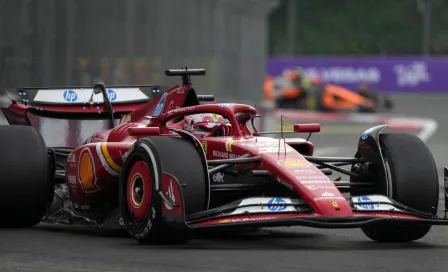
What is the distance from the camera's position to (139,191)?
9453mm

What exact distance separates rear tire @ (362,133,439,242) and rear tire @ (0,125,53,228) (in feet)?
8.84

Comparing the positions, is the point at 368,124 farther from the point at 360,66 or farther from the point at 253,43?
the point at 360,66

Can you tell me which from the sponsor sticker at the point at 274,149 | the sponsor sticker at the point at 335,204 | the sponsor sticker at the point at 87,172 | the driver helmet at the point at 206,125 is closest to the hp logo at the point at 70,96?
the sponsor sticker at the point at 87,172

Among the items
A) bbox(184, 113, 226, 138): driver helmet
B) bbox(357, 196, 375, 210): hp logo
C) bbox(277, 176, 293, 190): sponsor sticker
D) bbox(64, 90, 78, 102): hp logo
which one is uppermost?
bbox(64, 90, 78, 102): hp logo

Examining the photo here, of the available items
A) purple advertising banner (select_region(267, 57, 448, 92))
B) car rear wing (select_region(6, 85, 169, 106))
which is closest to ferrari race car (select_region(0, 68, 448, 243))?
car rear wing (select_region(6, 85, 169, 106))

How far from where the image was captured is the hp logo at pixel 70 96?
42.2 feet

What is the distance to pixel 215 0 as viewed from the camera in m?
29.0

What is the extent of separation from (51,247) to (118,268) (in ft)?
4.62

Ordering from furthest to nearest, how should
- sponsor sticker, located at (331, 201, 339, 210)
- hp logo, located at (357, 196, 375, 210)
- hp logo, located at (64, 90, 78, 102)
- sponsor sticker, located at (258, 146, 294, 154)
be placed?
hp logo, located at (64, 90, 78, 102), sponsor sticker, located at (258, 146, 294, 154), hp logo, located at (357, 196, 375, 210), sponsor sticker, located at (331, 201, 339, 210)

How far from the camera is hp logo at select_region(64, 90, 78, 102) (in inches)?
507

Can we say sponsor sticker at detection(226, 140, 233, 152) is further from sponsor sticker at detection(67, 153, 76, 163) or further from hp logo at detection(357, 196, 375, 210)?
sponsor sticker at detection(67, 153, 76, 163)

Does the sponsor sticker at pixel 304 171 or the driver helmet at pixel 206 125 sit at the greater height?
the driver helmet at pixel 206 125

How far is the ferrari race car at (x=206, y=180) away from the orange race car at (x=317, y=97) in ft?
98.1

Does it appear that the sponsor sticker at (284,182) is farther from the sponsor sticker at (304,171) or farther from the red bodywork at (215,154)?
the sponsor sticker at (304,171)
